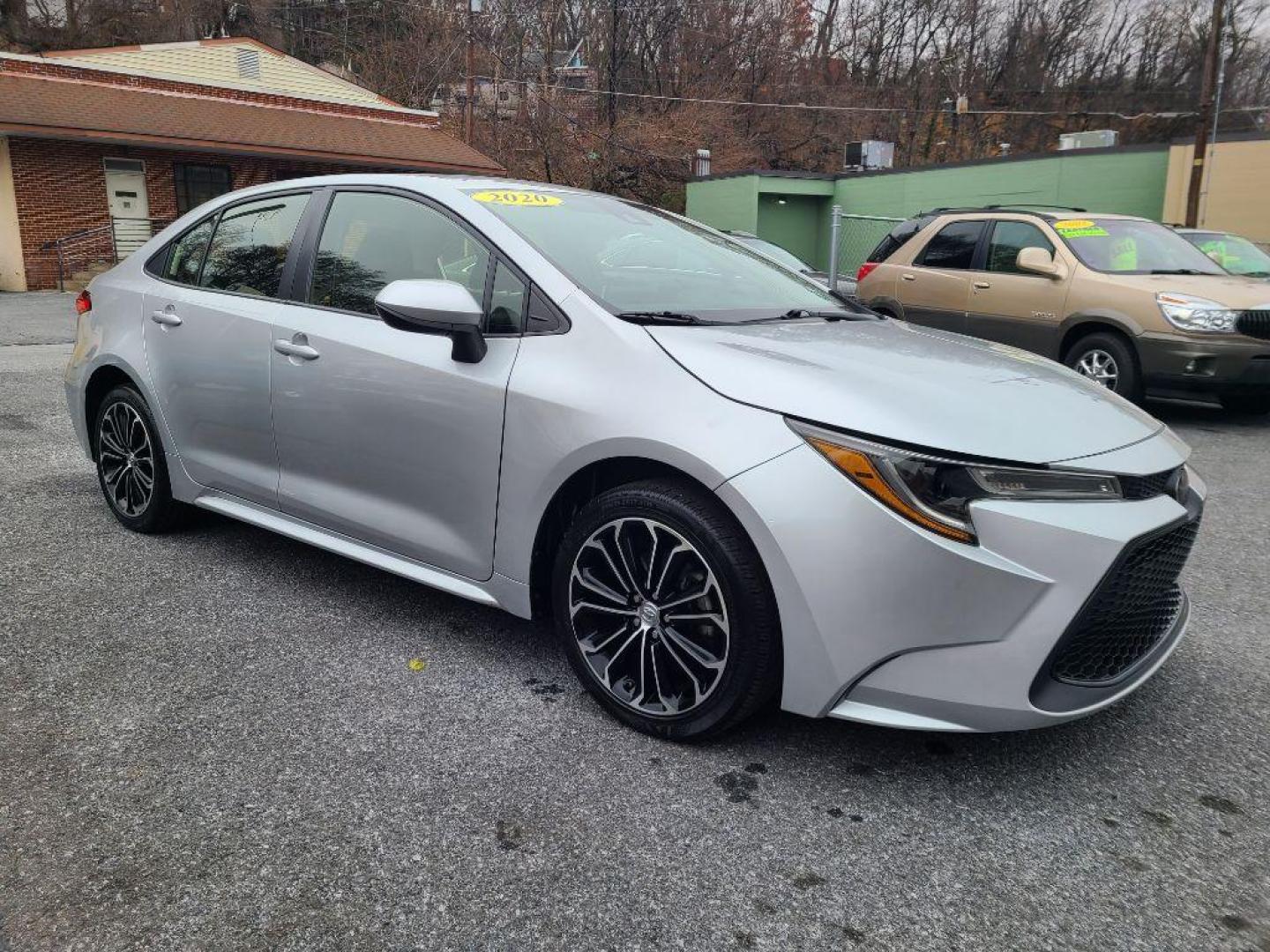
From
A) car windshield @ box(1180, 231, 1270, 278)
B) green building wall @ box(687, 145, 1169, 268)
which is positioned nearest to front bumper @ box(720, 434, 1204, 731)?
car windshield @ box(1180, 231, 1270, 278)

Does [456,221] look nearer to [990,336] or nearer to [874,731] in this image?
[874,731]

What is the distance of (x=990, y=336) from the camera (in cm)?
862

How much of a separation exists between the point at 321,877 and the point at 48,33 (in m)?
43.1

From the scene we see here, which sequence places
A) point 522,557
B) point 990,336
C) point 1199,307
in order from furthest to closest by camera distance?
point 990,336, point 1199,307, point 522,557

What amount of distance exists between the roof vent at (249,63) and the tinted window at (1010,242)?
963 inches

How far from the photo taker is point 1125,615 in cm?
241

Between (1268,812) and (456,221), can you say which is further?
(456,221)

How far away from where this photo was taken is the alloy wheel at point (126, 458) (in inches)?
168

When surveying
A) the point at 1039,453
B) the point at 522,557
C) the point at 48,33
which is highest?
the point at 48,33

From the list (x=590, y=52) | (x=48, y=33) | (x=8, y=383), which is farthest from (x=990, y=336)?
Answer: (x=48, y=33)

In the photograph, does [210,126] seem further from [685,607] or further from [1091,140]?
[685,607]

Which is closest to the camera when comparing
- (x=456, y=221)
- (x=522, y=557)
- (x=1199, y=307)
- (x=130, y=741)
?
(x=130, y=741)

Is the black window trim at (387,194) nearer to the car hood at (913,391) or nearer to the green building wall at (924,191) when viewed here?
the car hood at (913,391)

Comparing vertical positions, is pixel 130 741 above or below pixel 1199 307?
below
